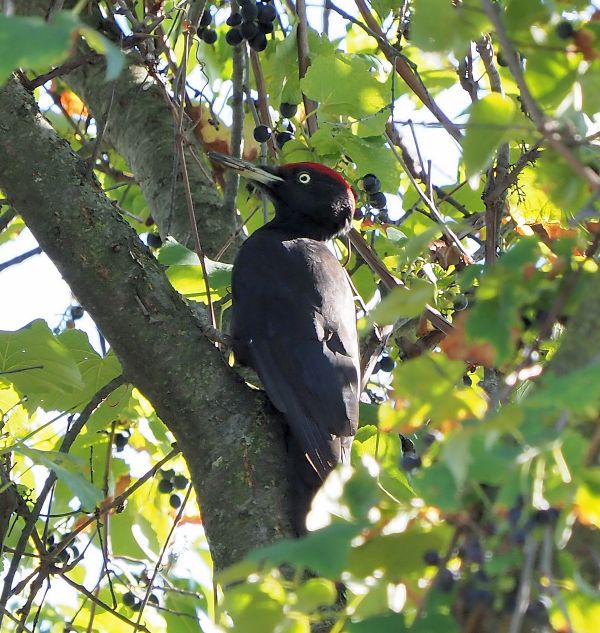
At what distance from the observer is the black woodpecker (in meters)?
3.40

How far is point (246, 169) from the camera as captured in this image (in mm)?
4340

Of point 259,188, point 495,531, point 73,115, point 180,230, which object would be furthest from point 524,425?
point 73,115

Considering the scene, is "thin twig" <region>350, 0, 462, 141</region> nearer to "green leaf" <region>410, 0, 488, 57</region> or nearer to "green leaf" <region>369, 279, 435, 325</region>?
"green leaf" <region>410, 0, 488, 57</region>

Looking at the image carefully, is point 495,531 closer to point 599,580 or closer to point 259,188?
point 599,580

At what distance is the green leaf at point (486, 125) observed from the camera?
1.67 m

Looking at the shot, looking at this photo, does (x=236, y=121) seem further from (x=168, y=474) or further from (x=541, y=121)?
(x=541, y=121)

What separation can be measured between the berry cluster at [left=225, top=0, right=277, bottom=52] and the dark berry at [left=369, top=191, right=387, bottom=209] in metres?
0.74

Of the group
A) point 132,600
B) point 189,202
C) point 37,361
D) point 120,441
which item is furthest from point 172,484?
point 37,361

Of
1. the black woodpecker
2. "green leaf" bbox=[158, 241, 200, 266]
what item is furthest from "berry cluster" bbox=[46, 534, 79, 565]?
"green leaf" bbox=[158, 241, 200, 266]

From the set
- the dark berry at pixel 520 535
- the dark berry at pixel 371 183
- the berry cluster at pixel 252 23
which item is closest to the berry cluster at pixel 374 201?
the dark berry at pixel 371 183

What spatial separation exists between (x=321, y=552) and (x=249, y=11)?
3.04 metres

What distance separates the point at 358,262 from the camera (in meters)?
4.59

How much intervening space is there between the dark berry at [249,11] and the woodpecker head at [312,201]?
3.04 feet

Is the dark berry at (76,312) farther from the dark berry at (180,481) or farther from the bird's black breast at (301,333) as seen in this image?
the bird's black breast at (301,333)
